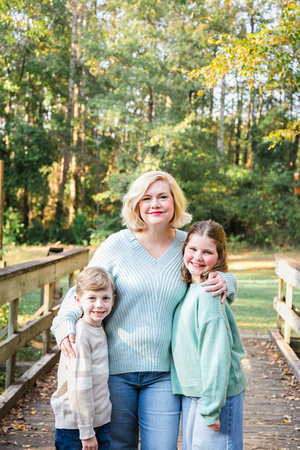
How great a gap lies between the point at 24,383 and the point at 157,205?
2.39 meters

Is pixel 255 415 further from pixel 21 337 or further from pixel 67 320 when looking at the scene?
pixel 67 320

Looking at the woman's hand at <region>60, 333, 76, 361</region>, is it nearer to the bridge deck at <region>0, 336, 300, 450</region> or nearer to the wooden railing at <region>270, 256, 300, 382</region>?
the bridge deck at <region>0, 336, 300, 450</region>

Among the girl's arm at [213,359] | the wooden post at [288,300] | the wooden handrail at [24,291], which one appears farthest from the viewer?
the wooden post at [288,300]

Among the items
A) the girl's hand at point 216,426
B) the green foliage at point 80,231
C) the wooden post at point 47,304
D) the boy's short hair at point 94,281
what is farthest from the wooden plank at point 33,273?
the green foliage at point 80,231

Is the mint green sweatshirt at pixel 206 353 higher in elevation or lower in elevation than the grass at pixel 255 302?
higher

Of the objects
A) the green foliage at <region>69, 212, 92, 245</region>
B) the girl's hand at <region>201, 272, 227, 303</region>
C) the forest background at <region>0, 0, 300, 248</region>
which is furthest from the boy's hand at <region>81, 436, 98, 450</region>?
the green foliage at <region>69, 212, 92, 245</region>

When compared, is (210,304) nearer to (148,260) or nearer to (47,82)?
(148,260)

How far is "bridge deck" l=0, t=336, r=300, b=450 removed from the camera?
347cm

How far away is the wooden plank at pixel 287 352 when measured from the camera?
4.96 meters

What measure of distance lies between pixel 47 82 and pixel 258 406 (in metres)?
23.7

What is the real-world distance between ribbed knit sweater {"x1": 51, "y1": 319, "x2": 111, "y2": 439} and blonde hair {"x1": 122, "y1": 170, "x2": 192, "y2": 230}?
584 mm

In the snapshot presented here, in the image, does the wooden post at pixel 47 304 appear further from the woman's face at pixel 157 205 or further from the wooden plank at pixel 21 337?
the woman's face at pixel 157 205

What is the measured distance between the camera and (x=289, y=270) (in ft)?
17.8

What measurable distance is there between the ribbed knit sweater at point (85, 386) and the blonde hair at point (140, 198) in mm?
584
